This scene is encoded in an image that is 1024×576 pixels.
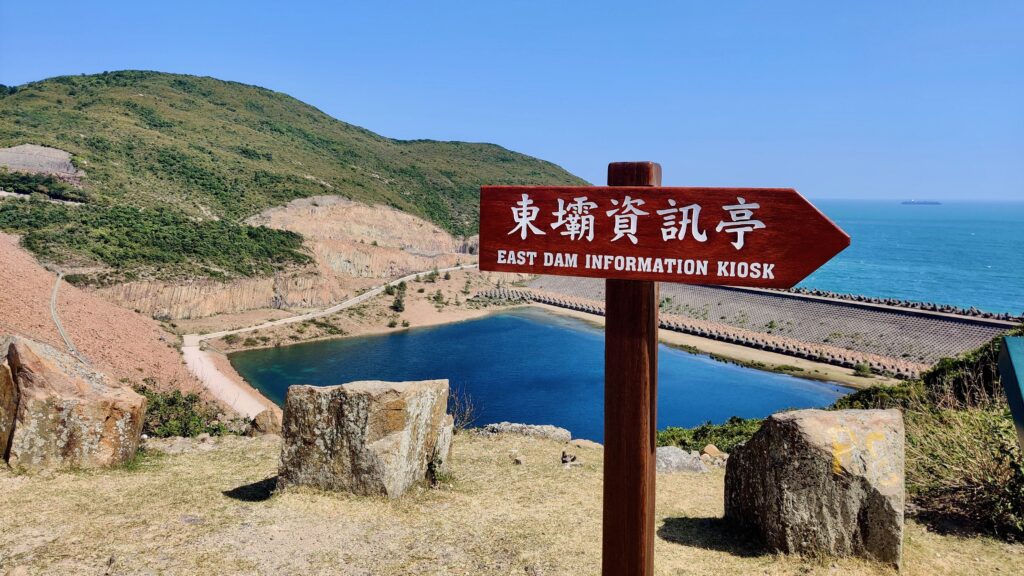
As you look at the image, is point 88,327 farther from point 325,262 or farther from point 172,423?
point 325,262

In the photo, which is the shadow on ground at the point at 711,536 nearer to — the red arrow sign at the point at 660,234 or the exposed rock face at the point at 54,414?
the red arrow sign at the point at 660,234

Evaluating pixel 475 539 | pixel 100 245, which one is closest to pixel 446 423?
pixel 475 539

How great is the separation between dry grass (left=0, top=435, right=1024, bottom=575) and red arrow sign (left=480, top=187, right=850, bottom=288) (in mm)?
4348

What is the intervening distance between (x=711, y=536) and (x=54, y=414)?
9.99 m

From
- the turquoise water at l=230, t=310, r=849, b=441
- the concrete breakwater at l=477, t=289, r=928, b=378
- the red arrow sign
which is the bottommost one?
the turquoise water at l=230, t=310, r=849, b=441

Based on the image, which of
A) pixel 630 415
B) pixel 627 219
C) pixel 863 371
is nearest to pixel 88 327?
pixel 630 415

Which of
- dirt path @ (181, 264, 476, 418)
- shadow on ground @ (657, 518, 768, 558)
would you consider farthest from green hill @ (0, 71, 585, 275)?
shadow on ground @ (657, 518, 768, 558)

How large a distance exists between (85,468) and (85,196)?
175ft

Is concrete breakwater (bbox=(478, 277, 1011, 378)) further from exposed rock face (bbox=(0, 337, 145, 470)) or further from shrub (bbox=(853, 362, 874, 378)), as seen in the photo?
exposed rock face (bbox=(0, 337, 145, 470))

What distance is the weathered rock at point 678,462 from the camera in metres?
12.5

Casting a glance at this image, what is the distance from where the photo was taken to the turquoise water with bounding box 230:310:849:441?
3612 cm

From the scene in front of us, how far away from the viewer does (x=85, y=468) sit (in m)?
10.1

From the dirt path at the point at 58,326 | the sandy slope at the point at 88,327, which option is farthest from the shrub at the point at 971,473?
the sandy slope at the point at 88,327

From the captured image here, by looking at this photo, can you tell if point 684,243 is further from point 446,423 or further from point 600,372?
point 600,372
